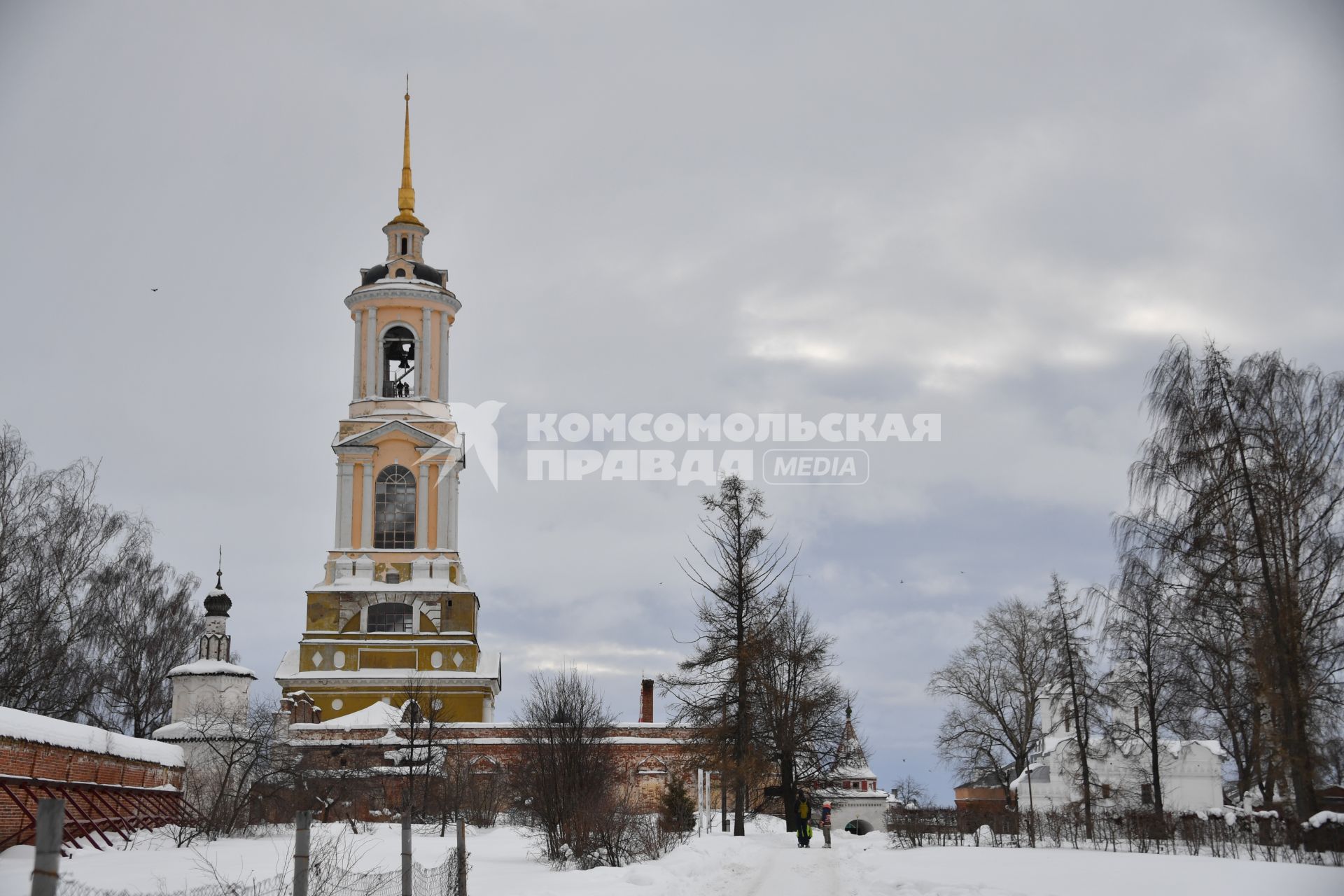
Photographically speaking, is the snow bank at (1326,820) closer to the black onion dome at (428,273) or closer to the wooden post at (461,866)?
the wooden post at (461,866)

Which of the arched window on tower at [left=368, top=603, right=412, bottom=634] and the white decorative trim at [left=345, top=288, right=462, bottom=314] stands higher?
the white decorative trim at [left=345, top=288, right=462, bottom=314]

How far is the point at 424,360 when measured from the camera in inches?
2322

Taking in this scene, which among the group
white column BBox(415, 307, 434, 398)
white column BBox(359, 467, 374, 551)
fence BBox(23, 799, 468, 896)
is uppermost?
white column BBox(415, 307, 434, 398)

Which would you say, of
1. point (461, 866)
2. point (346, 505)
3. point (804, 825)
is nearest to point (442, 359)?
point (346, 505)

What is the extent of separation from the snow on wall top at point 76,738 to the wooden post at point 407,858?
42.7 ft

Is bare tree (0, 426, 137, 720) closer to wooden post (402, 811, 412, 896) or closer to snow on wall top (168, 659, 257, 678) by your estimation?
snow on wall top (168, 659, 257, 678)

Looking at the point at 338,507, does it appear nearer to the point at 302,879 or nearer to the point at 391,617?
the point at 391,617

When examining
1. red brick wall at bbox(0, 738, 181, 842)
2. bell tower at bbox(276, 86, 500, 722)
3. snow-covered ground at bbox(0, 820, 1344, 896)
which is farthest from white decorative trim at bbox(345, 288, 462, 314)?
snow-covered ground at bbox(0, 820, 1344, 896)

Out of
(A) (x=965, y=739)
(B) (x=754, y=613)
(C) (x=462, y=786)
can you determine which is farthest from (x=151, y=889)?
(A) (x=965, y=739)

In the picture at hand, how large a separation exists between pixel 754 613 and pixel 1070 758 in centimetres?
2067

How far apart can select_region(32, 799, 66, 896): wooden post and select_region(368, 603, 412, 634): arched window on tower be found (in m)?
49.2

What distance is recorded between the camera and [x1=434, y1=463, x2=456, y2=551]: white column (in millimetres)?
57438

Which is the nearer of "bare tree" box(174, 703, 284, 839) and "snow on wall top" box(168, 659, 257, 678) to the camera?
"bare tree" box(174, 703, 284, 839)

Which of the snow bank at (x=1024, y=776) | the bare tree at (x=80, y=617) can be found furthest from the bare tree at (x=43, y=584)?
the snow bank at (x=1024, y=776)
